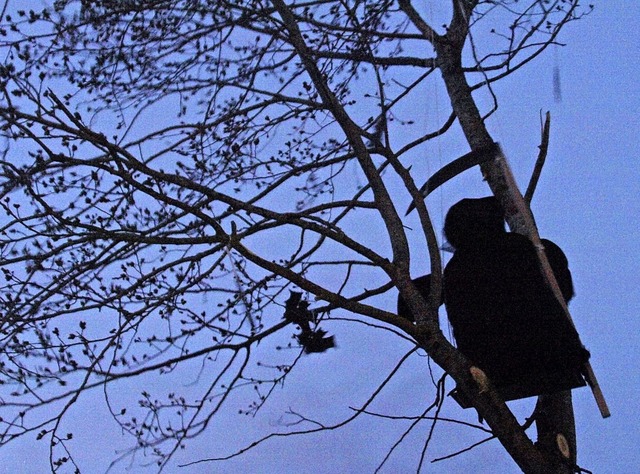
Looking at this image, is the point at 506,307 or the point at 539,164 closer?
the point at 506,307

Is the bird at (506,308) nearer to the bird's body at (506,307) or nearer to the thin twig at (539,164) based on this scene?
the bird's body at (506,307)

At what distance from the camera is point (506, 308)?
3215mm

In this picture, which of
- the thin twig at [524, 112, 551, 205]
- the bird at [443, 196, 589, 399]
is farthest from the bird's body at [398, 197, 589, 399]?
the thin twig at [524, 112, 551, 205]

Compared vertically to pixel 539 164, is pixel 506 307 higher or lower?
lower

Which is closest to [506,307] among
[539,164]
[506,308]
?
[506,308]

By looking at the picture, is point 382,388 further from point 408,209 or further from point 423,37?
point 423,37

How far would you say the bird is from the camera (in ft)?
10.3

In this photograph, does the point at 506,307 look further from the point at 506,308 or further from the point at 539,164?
the point at 539,164

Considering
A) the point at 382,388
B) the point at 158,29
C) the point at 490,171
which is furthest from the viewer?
the point at 158,29

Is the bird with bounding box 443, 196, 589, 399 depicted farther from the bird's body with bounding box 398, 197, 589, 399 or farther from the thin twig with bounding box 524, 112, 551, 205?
the thin twig with bounding box 524, 112, 551, 205

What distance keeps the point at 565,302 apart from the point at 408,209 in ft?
3.13

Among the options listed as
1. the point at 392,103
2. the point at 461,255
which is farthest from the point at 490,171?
the point at 392,103

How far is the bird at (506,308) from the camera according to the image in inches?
124

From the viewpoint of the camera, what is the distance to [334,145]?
4742 mm
